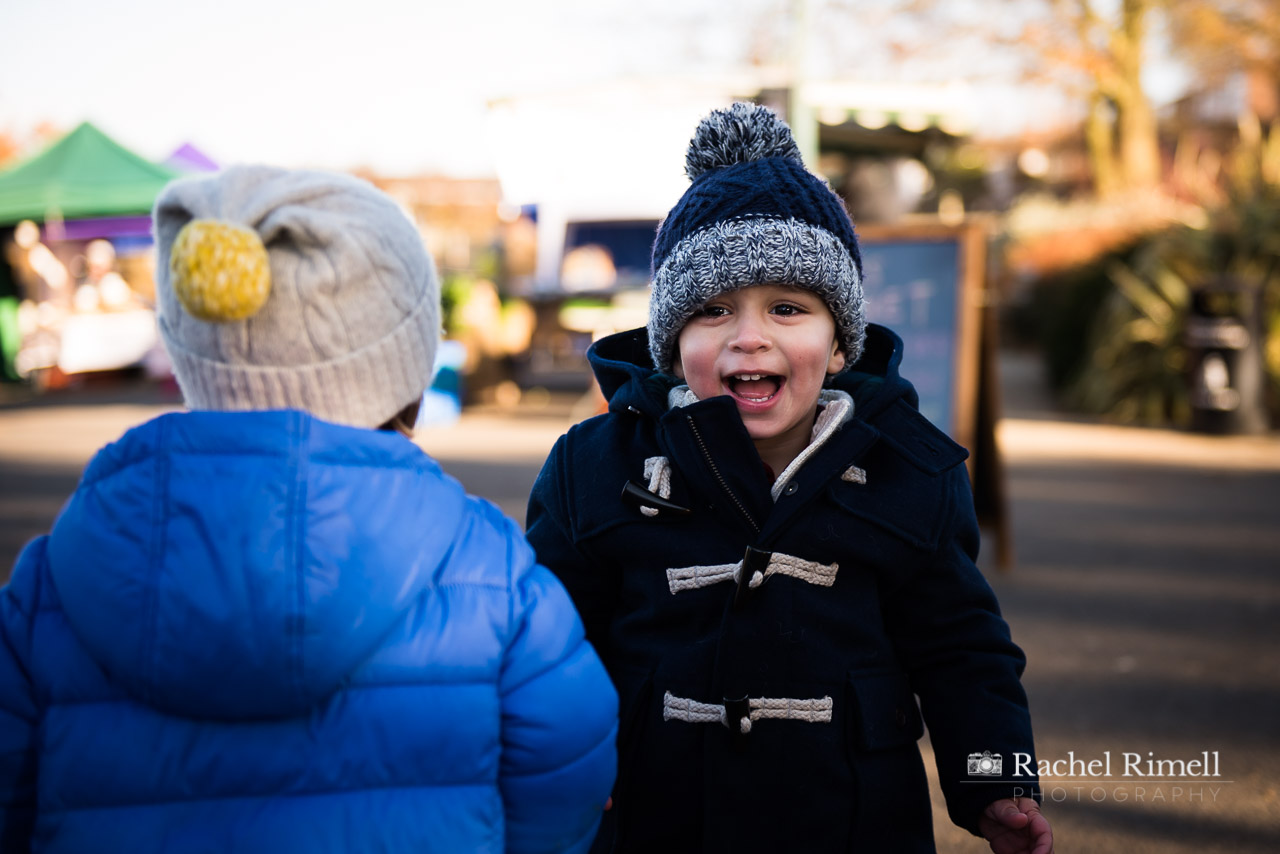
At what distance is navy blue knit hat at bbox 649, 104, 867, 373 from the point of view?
1864 mm

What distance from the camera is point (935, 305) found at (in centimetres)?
612

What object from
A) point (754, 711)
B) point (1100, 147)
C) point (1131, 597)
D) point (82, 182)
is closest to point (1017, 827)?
point (754, 711)

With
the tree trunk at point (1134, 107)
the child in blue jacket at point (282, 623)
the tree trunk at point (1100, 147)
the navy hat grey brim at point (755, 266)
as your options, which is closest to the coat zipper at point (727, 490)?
the navy hat grey brim at point (755, 266)

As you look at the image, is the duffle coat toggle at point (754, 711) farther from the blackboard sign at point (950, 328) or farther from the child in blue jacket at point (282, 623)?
the blackboard sign at point (950, 328)

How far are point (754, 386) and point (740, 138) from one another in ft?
1.52

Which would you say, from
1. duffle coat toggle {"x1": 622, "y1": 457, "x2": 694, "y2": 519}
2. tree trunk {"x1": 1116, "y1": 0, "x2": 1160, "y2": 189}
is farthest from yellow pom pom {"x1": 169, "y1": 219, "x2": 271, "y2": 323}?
tree trunk {"x1": 1116, "y1": 0, "x2": 1160, "y2": 189}

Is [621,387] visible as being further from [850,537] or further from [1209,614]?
[1209,614]

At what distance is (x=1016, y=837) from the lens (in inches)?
72.1

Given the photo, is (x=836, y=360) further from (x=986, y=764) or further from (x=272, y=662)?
(x=272, y=662)

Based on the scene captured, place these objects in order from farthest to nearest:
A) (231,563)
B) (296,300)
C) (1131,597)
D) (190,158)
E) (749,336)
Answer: (190,158) < (1131,597) < (749,336) < (296,300) < (231,563)

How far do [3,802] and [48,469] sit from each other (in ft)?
29.8

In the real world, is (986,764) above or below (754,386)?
below

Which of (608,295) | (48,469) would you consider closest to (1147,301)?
(608,295)

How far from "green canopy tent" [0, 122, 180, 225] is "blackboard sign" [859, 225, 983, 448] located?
12731 millimetres
